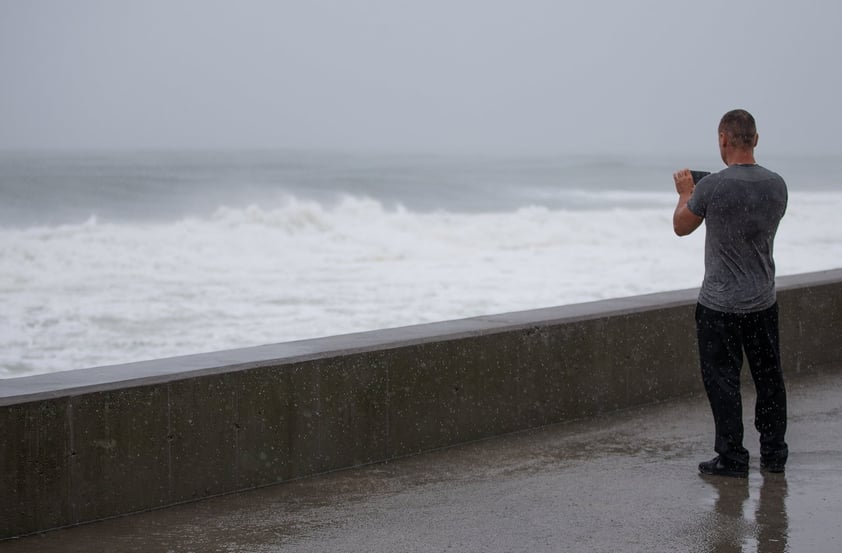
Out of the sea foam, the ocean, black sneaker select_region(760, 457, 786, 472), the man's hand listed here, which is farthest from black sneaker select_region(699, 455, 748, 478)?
the sea foam

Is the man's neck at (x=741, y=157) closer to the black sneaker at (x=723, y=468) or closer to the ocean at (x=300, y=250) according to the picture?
the black sneaker at (x=723, y=468)

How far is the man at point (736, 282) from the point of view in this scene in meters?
4.71

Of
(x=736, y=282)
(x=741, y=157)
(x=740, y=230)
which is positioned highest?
(x=741, y=157)

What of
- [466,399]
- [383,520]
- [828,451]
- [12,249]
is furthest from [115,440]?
[12,249]

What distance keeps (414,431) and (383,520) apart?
1.06m

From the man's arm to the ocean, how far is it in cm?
1070

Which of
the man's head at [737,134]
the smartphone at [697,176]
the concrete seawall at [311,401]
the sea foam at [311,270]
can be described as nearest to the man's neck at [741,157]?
the man's head at [737,134]

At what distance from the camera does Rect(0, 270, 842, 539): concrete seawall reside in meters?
4.22

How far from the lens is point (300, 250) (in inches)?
1335

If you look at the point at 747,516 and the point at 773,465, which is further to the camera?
the point at 773,465

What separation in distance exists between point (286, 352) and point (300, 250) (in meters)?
29.0

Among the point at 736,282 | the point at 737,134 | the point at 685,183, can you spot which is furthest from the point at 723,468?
the point at 737,134

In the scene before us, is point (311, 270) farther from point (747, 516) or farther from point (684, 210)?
point (747, 516)

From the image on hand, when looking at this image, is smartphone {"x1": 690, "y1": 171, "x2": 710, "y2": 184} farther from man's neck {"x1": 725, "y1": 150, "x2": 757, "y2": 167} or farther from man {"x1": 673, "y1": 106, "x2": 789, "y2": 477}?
man's neck {"x1": 725, "y1": 150, "x2": 757, "y2": 167}
